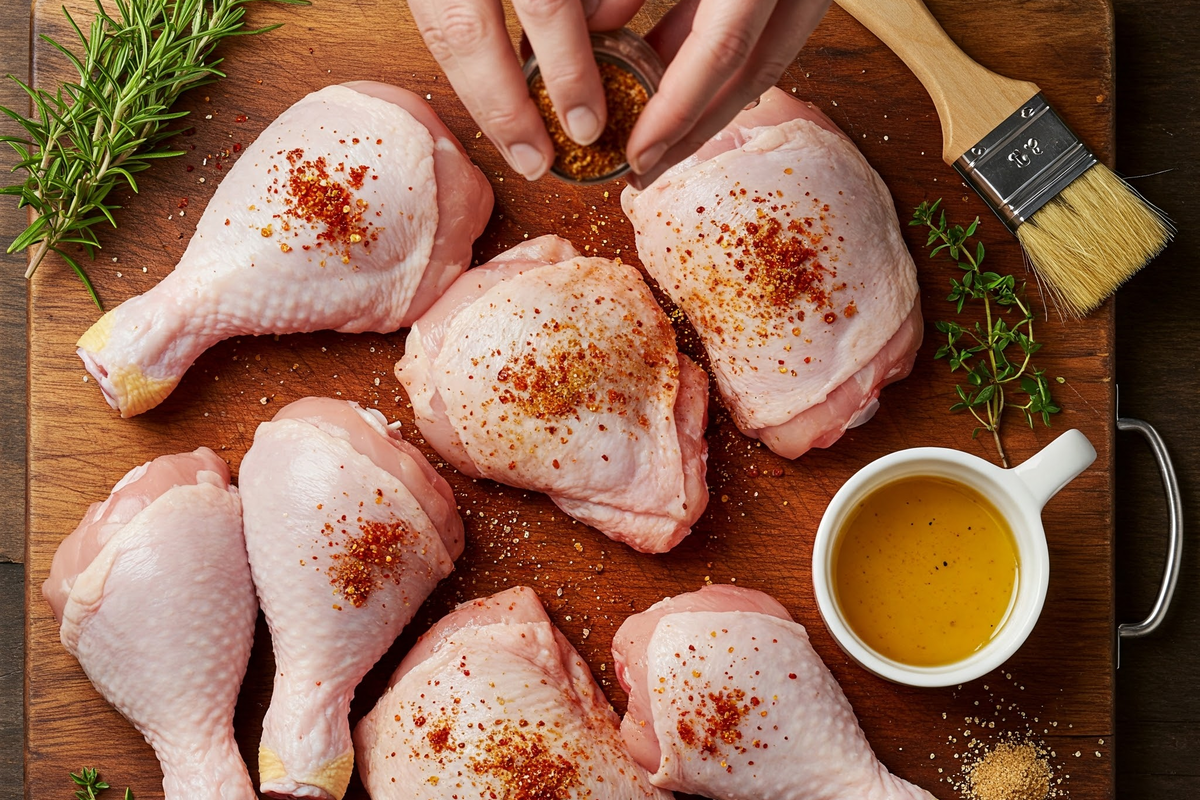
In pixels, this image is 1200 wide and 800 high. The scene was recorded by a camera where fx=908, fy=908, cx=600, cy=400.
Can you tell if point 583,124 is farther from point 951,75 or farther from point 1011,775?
point 1011,775

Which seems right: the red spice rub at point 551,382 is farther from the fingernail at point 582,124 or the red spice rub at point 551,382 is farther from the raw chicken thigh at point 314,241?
the fingernail at point 582,124

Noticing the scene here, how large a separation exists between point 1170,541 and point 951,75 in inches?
44.8

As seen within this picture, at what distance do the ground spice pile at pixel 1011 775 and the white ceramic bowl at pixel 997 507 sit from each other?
311 millimetres

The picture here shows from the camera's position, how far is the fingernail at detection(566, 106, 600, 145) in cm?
121

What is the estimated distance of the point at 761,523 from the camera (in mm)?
1969

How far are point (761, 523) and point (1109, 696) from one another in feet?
2.69

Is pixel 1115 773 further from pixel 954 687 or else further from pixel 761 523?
pixel 761 523

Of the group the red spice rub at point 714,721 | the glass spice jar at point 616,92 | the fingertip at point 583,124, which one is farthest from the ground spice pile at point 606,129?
the red spice rub at point 714,721

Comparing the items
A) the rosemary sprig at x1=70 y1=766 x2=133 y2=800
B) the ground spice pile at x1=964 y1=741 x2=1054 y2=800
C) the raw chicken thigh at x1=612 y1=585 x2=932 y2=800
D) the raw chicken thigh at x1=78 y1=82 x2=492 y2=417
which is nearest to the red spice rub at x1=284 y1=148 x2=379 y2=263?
the raw chicken thigh at x1=78 y1=82 x2=492 y2=417

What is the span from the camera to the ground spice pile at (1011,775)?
6.23ft

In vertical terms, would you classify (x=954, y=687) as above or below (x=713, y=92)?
below

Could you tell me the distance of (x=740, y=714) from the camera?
1.78 m

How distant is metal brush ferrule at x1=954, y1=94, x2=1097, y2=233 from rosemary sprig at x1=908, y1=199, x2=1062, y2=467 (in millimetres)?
95

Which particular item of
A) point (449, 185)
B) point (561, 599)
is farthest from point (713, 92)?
point (561, 599)
